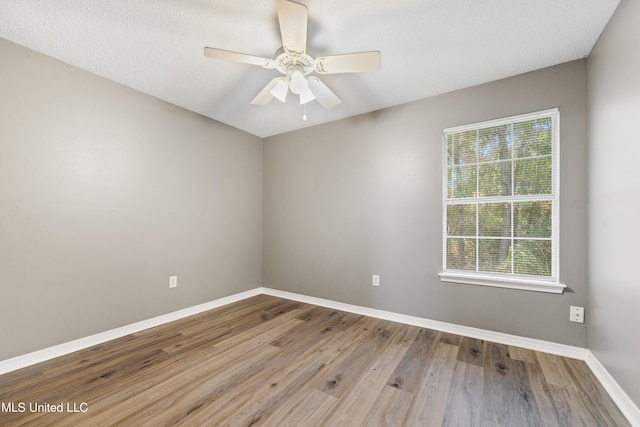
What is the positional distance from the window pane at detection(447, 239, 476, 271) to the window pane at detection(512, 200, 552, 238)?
382mm

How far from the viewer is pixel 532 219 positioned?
2.21 metres

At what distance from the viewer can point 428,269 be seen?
8.59 feet

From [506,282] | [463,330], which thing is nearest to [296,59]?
[506,282]

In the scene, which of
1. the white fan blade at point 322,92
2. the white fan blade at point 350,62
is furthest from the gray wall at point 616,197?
the white fan blade at point 322,92

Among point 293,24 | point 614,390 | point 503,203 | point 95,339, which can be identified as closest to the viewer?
point 293,24

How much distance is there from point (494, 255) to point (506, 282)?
250 mm

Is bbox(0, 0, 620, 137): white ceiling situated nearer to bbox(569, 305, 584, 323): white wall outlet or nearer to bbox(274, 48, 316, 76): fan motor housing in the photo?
bbox(274, 48, 316, 76): fan motor housing

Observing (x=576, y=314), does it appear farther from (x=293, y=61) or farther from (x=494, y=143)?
(x=293, y=61)

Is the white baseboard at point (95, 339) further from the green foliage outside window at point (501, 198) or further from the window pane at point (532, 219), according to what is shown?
the window pane at point (532, 219)

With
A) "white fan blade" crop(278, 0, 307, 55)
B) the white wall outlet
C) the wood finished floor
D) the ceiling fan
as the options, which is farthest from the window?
"white fan blade" crop(278, 0, 307, 55)

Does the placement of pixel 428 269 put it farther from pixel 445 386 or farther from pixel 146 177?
pixel 146 177

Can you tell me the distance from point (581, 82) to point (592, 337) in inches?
76.3

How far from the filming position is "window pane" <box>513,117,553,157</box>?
2.16 meters

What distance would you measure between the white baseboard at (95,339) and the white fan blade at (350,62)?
9.19 ft
